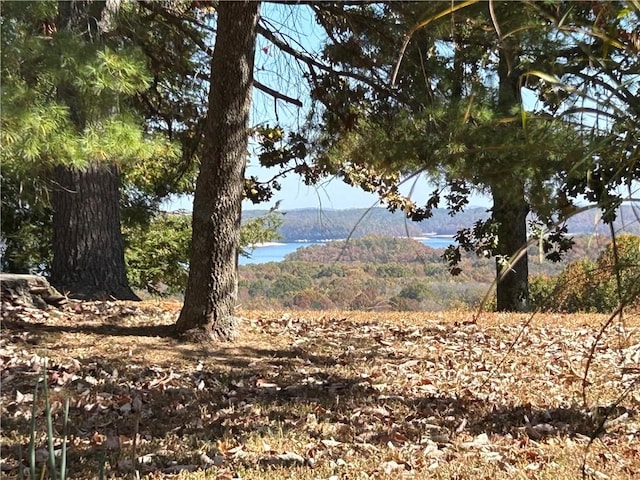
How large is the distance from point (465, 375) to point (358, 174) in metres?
5.44

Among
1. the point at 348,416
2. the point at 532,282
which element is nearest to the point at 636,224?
the point at 348,416

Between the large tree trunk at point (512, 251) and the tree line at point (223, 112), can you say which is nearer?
the tree line at point (223, 112)

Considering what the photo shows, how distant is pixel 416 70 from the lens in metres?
6.04

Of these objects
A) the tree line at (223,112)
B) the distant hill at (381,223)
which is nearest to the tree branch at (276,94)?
the tree line at (223,112)

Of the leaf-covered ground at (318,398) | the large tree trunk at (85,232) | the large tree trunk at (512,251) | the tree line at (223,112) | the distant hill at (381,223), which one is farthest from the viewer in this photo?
the large tree trunk at (512,251)

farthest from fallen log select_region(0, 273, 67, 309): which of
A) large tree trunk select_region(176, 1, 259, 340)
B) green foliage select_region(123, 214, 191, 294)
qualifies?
green foliage select_region(123, 214, 191, 294)

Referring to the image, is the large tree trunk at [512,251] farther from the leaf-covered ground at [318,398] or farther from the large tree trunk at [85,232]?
the large tree trunk at [85,232]

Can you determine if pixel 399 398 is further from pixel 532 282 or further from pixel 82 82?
pixel 532 282

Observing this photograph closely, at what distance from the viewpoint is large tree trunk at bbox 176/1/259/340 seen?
5.14m

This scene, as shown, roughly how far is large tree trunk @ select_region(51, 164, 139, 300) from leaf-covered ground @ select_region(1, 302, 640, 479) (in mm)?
586

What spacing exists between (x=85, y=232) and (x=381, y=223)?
4874mm

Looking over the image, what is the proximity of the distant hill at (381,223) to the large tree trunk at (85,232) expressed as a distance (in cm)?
196

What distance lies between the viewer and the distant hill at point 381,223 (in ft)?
3.82

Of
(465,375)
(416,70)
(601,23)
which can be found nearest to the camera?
(601,23)
